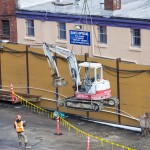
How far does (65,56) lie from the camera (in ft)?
111

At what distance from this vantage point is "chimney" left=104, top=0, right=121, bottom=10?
1531 inches

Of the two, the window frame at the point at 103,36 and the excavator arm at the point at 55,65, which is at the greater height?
the window frame at the point at 103,36

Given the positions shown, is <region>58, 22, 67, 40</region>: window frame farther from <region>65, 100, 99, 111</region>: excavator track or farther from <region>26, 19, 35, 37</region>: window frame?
<region>65, 100, 99, 111</region>: excavator track

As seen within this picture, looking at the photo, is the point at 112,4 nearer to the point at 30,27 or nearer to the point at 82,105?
the point at 30,27

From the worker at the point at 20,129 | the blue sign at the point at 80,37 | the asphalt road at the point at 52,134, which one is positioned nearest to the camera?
the worker at the point at 20,129

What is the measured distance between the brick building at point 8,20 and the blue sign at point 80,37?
6301 mm

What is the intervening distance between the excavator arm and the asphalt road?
2.44m

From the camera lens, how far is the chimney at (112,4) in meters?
38.9

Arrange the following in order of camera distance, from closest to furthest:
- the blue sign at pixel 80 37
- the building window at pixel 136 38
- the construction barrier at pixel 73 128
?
1. the construction barrier at pixel 73 128
2. the building window at pixel 136 38
3. the blue sign at pixel 80 37

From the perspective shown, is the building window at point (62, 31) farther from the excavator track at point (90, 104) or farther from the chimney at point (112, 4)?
the excavator track at point (90, 104)

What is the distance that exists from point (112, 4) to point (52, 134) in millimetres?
9703

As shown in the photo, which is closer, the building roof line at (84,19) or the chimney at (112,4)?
the building roof line at (84,19)

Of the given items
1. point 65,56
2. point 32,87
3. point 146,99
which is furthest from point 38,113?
point 146,99

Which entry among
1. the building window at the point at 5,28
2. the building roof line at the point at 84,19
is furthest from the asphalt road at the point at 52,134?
the building window at the point at 5,28
